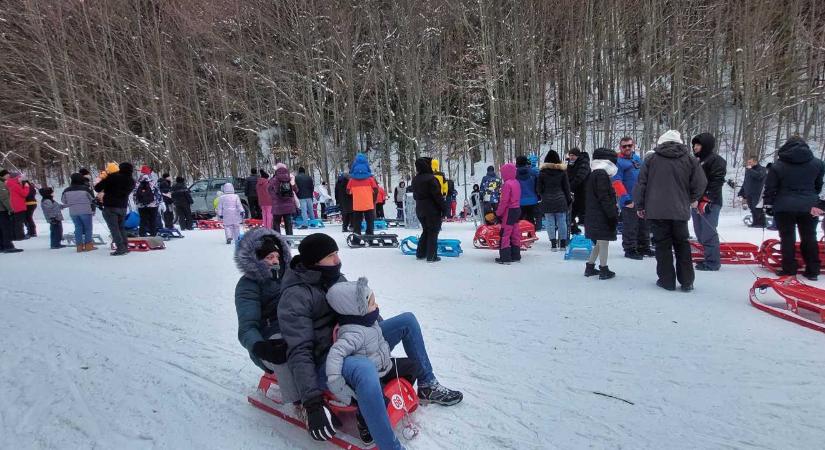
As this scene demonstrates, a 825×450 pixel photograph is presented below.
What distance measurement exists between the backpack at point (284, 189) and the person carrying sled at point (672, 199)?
695cm

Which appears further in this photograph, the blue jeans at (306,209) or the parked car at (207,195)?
the parked car at (207,195)

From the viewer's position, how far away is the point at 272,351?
2520 millimetres

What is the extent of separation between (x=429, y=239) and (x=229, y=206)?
185 inches

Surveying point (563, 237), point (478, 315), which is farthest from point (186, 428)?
point (563, 237)

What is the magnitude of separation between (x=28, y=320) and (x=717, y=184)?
7940mm

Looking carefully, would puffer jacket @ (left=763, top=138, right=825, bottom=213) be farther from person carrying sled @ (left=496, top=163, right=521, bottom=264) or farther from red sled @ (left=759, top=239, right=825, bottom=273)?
person carrying sled @ (left=496, top=163, right=521, bottom=264)

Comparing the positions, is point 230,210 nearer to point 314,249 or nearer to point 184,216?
point 184,216

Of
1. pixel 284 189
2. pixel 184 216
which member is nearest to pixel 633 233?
pixel 284 189

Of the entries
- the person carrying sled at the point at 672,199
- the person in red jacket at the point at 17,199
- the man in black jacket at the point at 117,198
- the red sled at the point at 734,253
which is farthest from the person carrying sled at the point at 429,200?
the person in red jacket at the point at 17,199

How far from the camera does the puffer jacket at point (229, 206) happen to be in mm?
9930

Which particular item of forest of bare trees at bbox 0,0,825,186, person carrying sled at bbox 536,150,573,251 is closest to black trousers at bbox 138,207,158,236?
person carrying sled at bbox 536,150,573,251

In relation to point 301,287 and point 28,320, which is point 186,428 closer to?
point 301,287

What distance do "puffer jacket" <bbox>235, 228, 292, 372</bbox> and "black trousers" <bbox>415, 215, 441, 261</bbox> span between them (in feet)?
15.2

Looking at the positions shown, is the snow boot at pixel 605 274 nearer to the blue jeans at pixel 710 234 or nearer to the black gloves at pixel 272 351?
the blue jeans at pixel 710 234
